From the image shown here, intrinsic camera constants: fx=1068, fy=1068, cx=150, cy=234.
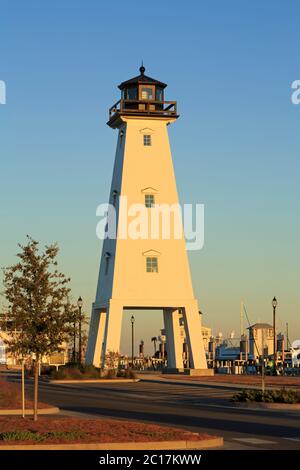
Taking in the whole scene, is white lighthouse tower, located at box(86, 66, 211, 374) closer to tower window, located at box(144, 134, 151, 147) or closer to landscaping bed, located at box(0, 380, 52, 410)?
tower window, located at box(144, 134, 151, 147)

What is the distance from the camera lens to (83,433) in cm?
2497

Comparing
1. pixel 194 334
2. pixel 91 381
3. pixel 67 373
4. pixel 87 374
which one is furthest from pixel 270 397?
pixel 194 334

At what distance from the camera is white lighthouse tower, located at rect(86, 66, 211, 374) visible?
79625 mm

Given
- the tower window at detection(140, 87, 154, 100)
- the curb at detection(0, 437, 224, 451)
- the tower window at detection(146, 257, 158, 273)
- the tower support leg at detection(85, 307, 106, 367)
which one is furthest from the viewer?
the tower support leg at detection(85, 307, 106, 367)

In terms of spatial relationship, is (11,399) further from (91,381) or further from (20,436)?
(91,381)

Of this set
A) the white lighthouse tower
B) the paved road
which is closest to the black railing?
the white lighthouse tower

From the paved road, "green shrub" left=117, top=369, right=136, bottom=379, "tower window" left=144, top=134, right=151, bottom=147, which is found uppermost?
"tower window" left=144, top=134, right=151, bottom=147

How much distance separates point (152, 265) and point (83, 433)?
5548 cm

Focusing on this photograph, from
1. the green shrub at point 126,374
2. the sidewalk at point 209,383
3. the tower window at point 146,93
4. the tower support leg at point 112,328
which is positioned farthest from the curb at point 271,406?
the tower window at point 146,93

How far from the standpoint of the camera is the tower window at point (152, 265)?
263ft

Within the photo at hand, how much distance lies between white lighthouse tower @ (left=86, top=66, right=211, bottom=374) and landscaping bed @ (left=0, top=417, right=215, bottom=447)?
50.7 m

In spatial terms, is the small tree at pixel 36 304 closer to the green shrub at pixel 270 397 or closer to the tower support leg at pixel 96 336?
the green shrub at pixel 270 397

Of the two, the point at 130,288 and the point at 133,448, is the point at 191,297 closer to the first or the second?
the point at 130,288
